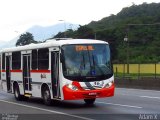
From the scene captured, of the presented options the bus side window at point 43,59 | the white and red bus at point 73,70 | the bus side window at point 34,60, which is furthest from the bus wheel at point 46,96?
the bus side window at point 34,60

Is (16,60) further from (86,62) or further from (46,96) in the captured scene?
(86,62)

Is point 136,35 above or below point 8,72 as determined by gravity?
above

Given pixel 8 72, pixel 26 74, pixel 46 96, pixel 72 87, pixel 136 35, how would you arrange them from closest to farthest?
pixel 72 87
pixel 46 96
pixel 26 74
pixel 8 72
pixel 136 35

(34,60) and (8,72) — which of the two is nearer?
(34,60)

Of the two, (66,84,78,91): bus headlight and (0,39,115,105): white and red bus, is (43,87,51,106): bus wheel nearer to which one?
(0,39,115,105): white and red bus

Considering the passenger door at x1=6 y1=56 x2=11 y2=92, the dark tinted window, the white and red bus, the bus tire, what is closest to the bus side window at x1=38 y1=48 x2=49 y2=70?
the white and red bus

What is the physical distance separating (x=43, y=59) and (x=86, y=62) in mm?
2604

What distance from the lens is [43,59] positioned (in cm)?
2086

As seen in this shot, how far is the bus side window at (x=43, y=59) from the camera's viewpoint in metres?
20.5

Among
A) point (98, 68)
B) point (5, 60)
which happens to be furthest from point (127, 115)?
A: point (5, 60)

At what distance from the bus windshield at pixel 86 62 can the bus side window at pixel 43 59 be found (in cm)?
155

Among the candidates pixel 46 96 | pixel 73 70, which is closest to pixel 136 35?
pixel 46 96

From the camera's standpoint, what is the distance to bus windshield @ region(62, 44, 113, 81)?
740 inches

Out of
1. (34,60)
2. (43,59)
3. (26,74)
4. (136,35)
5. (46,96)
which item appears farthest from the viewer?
(136,35)
